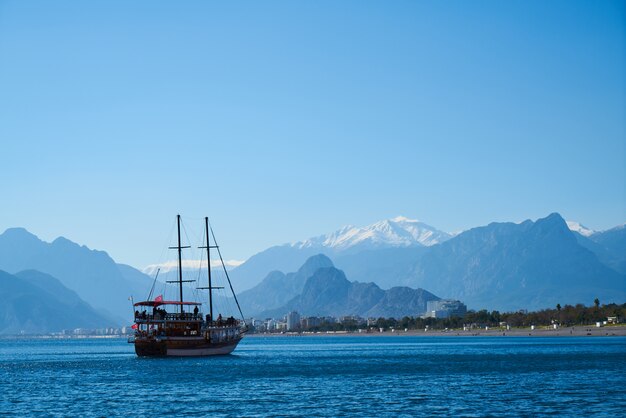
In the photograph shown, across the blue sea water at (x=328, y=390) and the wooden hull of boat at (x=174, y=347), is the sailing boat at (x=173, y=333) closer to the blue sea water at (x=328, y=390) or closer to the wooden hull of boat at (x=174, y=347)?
the wooden hull of boat at (x=174, y=347)

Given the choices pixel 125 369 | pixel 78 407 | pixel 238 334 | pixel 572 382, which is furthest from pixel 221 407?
pixel 238 334

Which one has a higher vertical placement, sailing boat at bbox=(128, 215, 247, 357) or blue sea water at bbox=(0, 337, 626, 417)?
sailing boat at bbox=(128, 215, 247, 357)

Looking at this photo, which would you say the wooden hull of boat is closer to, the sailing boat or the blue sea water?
the sailing boat

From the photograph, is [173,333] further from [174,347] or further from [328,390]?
[328,390]

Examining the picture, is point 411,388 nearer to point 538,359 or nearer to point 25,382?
point 25,382

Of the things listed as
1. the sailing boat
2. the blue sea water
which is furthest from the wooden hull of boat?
the blue sea water

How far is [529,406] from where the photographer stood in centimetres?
6956

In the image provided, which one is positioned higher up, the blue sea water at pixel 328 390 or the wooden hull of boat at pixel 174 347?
the wooden hull of boat at pixel 174 347

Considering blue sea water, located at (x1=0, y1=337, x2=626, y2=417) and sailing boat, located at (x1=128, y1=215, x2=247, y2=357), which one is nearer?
blue sea water, located at (x1=0, y1=337, x2=626, y2=417)

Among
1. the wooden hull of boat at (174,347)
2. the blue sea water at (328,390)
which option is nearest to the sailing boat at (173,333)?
the wooden hull of boat at (174,347)

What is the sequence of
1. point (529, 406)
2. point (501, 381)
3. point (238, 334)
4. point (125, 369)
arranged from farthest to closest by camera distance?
A: point (238, 334), point (125, 369), point (501, 381), point (529, 406)

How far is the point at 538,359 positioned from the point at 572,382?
160ft

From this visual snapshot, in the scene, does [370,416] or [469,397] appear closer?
[370,416]

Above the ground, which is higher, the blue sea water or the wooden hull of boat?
the wooden hull of boat
